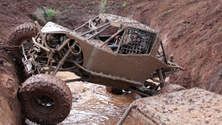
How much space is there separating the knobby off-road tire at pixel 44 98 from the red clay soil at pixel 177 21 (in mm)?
3449

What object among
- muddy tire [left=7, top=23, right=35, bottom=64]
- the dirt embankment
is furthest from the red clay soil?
the dirt embankment

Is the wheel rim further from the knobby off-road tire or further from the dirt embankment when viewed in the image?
the dirt embankment

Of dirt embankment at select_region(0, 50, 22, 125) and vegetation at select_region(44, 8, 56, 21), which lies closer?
dirt embankment at select_region(0, 50, 22, 125)

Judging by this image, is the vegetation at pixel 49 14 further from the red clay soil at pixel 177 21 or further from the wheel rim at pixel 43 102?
the wheel rim at pixel 43 102

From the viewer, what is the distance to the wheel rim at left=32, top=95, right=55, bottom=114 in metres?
3.89

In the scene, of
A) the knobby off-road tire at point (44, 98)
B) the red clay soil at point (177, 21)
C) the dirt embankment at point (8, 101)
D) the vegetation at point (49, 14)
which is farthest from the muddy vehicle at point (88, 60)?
the vegetation at point (49, 14)

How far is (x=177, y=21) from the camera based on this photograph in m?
10.1

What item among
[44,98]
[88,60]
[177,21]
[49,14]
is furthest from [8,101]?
[49,14]

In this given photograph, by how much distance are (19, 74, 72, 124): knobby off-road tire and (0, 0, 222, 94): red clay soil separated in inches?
136

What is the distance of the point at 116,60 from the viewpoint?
4.43 m

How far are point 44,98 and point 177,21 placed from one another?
8.40 meters

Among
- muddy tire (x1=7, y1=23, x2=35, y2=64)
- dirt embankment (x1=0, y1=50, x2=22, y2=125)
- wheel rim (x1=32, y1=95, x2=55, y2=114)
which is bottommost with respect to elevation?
wheel rim (x1=32, y1=95, x2=55, y2=114)

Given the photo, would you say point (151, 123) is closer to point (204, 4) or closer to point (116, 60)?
point (116, 60)

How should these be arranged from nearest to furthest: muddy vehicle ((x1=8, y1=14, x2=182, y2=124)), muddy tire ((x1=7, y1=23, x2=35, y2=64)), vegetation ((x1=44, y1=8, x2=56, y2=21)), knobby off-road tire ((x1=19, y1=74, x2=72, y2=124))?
1. knobby off-road tire ((x1=19, y1=74, x2=72, y2=124))
2. muddy vehicle ((x1=8, y1=14, x2=182, y2=124))
3. muddy tire ((x1=7, y1=23, x2=35, y2=64))
4. vegetation ((x1=44, y1=8, x2=56, y2=21))
